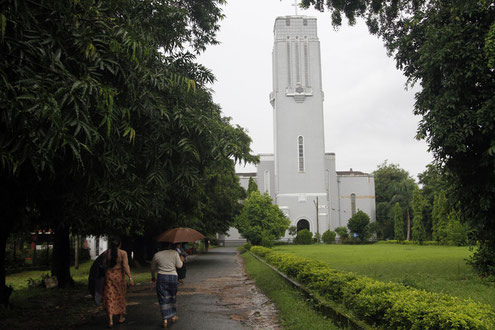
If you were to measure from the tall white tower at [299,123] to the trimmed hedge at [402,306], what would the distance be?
141ft

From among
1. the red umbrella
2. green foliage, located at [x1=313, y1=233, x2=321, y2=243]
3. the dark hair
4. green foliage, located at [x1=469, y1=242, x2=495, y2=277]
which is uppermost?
the red umbrella

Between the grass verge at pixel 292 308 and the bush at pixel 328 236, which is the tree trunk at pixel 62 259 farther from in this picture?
the bush at pixel 328 236

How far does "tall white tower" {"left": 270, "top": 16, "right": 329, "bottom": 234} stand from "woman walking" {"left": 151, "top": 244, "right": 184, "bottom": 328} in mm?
44499

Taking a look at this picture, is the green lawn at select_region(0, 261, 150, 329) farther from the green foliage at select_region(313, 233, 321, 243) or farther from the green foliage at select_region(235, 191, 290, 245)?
the green foliage at select_region(313, 233, 321, 243)

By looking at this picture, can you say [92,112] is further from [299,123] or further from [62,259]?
[299,123]

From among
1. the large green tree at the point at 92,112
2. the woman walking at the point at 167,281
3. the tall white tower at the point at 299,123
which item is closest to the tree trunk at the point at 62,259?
the large green tree at the point at 92,112

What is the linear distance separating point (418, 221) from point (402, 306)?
44.7 metres

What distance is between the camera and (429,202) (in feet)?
166

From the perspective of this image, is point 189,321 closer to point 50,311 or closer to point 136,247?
point 50,311

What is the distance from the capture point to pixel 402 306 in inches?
219

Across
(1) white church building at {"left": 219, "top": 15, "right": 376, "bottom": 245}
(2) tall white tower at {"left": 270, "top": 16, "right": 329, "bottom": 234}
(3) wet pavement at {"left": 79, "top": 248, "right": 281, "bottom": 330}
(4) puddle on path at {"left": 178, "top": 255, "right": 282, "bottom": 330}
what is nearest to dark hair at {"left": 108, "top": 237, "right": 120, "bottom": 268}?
(3) wet pavement at {"left": 79, "top": 248, "right": 281, "bottom": 330}

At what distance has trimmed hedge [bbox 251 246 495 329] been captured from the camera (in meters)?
4.72

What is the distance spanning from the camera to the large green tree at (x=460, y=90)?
944 cm

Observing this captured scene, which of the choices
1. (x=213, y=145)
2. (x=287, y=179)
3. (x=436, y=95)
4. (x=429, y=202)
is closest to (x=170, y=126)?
(x=213, y=145)
